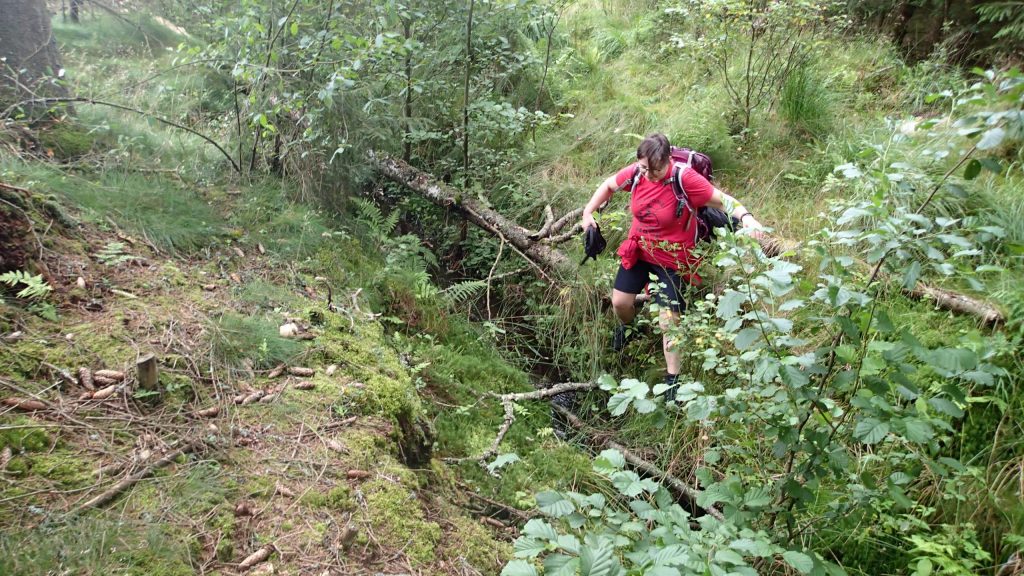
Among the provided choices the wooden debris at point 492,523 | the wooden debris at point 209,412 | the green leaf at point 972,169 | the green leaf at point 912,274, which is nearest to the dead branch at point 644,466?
the wooden debris at point 492,523

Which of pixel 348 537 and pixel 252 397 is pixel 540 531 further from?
pixel 252 397

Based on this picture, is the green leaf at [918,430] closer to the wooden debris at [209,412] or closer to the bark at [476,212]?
the wooden debris at [209,412]

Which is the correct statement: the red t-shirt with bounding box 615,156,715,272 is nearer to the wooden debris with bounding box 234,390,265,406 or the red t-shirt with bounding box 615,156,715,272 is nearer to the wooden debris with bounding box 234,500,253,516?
the wooden debris with bounding box 234,390,265,406

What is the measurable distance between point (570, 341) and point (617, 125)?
3.30 meters

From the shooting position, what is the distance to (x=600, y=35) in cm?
942

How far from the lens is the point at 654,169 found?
4.48 m

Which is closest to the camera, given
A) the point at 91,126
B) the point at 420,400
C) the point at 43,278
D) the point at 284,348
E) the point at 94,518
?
the point at 94,518

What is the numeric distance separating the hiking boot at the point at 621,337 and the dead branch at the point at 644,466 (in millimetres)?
798

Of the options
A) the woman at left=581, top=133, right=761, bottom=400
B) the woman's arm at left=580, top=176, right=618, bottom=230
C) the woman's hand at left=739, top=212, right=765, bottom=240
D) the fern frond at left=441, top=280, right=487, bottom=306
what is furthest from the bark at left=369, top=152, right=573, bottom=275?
the woman's hand at left=739, top=212, right=765, bottom=240

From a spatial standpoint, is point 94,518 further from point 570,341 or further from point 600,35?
point 600,35

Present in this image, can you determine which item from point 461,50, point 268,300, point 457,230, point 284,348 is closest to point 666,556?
point 284,348

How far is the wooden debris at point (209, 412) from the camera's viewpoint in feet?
9.21

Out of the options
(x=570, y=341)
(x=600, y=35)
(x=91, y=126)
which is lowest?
(x=570, y=341)

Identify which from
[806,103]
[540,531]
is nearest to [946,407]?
[540,531]
